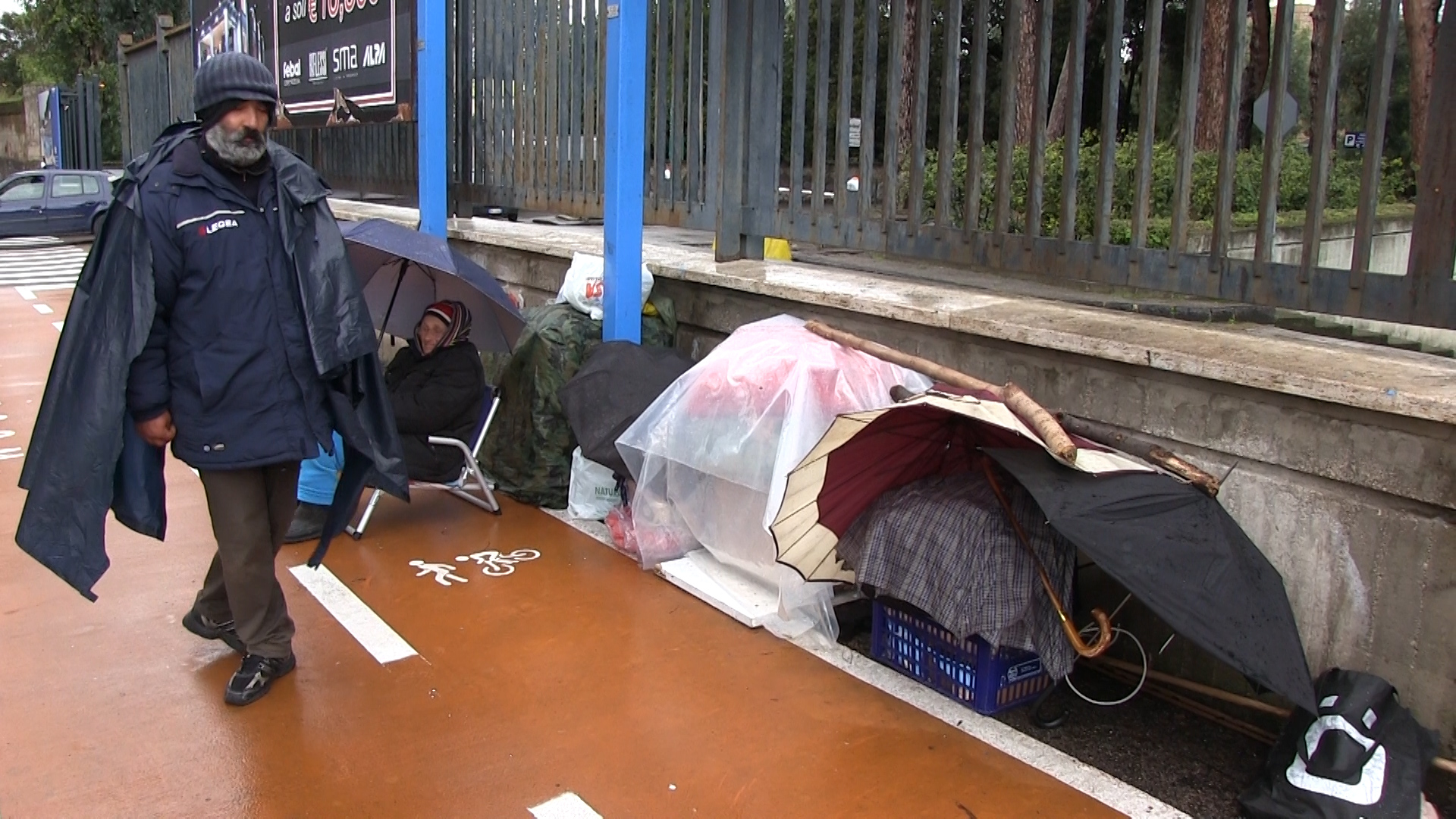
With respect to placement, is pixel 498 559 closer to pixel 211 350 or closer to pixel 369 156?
pixel 211 350

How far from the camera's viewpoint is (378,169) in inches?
394

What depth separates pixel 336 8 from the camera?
9.92m

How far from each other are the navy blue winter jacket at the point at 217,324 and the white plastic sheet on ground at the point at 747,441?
61.0 inches

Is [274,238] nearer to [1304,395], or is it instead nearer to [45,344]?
[1304,395]

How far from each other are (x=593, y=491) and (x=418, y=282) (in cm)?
148

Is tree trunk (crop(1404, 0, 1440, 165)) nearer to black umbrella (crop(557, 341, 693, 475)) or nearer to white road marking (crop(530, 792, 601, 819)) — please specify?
black umbrella (crop(557, 341, 693, 475))

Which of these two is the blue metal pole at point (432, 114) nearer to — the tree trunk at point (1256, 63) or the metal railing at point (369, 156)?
the metal railing at point (369, 156)

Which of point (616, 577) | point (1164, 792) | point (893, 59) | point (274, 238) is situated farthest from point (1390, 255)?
point (274, 238)

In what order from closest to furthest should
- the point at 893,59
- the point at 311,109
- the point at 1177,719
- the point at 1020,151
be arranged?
the point at 1177,719 < the point at 893,59 < the point at 1020,151 < the point at 311,109

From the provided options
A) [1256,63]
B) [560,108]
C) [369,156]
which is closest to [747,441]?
[560,108]

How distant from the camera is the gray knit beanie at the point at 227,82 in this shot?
334 cm

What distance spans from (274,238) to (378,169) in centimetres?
688

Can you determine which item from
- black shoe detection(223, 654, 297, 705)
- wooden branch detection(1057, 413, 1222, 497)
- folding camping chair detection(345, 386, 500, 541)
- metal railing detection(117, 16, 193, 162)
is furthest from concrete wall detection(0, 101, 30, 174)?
wooden branch detection(1057, 413, 1222, 497)

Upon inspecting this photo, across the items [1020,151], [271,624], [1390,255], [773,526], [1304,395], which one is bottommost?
[271,624]
